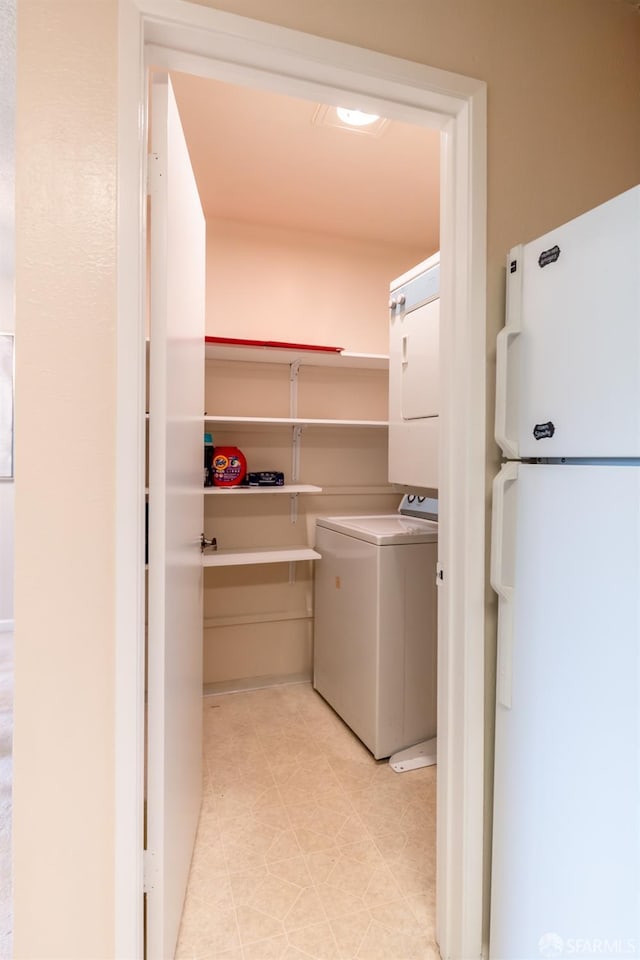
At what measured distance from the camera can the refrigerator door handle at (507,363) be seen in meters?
1.19

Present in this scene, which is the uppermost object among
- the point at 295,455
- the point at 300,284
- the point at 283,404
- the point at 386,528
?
the point at 300,284

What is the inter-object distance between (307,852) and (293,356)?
7.09ft

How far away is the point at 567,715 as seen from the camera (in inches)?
39.6

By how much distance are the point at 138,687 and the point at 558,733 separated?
91cm

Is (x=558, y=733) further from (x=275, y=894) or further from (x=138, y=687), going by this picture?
(x=275, y=894)

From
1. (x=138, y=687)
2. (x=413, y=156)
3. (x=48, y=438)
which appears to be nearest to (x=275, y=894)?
→ (x=138, y=687)

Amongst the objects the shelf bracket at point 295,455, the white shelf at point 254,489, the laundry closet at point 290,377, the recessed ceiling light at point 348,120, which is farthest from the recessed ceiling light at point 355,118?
the white shelf at point 254,489

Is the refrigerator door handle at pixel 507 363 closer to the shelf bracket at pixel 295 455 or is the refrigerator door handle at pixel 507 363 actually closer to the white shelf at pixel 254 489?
the white shelf at pixel 254 489

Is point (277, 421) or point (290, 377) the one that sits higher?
point (290, 377)

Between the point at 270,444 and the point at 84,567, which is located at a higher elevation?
the point at 270,444

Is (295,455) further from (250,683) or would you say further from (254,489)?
(250,683)

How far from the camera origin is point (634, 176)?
1.45 metres

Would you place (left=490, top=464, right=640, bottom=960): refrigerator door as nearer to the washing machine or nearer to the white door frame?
the white door frame

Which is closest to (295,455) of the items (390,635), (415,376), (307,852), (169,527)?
(415,376)
